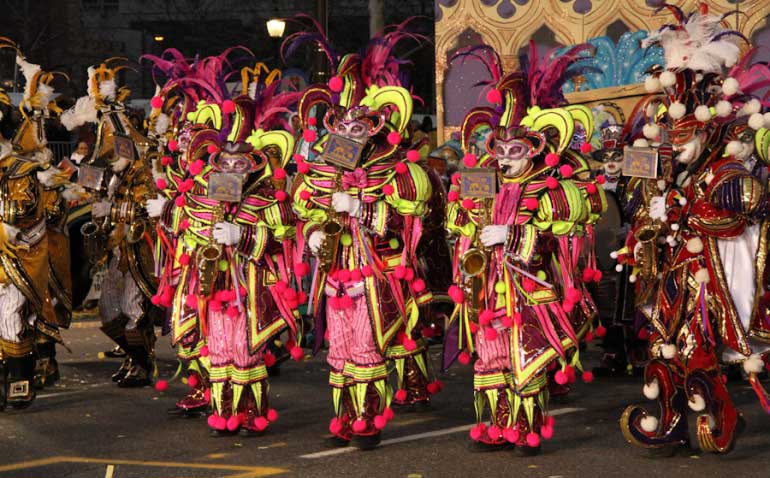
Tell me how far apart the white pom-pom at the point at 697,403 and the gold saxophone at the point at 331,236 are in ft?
7.30

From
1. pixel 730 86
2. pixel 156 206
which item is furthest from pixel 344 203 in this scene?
pixel 730 86

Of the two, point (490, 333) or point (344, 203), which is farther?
point (344, 203)

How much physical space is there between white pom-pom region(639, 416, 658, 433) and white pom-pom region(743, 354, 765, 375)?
1.91 ft

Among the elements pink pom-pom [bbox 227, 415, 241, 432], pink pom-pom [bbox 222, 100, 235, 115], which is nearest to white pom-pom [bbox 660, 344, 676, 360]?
pink pom-pom [bbox 227, 415, 241, 432]

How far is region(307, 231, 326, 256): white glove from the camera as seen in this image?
7.38 metres

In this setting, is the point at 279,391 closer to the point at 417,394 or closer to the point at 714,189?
the point at 417,394

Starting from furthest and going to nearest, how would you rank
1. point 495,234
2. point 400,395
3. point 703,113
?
point 400,395 < point 495,234 < point 703,113

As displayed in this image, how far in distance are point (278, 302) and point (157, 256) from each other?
1855 mm

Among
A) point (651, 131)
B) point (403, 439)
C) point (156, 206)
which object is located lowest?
point (403, 439)

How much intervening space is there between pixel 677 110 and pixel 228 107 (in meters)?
2.78

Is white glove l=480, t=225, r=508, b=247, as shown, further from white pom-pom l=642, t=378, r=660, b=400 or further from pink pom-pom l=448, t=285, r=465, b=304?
white pom-pom l=642, t=378, r=660, b=400

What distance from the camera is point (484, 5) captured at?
50.2 ft

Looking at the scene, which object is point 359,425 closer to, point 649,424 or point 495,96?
point 649,424

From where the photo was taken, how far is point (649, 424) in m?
6.88
